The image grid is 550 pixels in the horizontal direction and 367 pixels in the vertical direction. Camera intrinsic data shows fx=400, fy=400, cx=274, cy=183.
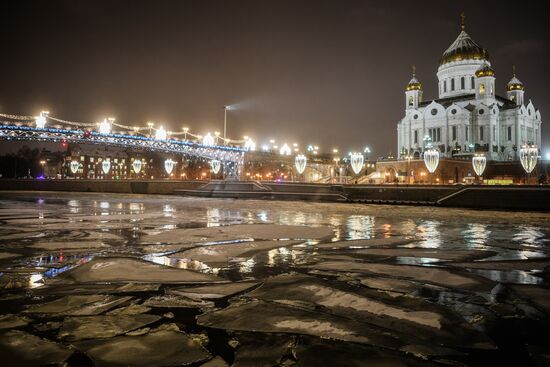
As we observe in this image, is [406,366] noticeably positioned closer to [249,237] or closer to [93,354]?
[93,354]

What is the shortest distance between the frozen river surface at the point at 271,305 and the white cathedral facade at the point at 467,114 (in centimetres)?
6341

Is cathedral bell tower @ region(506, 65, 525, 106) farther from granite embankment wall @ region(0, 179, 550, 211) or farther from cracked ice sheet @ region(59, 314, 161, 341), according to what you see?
cracked ice sheet @ region(59, 314, 161, 341)

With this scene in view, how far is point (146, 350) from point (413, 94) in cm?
8449

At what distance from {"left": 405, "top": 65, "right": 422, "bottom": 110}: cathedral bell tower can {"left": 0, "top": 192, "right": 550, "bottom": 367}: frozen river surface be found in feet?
255

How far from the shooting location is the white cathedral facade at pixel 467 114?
69625 millimetres

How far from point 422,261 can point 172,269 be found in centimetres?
379

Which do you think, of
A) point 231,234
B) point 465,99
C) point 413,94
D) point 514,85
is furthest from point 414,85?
point 231,234

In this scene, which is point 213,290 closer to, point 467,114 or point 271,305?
point 271,305

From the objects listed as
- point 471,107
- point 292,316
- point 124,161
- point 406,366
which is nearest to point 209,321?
point 292,316

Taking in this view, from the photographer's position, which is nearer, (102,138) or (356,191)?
(356,191)

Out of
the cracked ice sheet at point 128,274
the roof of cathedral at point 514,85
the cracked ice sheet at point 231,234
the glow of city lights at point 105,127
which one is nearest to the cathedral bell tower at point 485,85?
the roof of cathedral at point 514,85

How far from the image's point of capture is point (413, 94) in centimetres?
8000

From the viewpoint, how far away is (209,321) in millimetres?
3439

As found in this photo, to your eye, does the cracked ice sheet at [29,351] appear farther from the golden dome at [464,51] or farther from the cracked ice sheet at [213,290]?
the golden dome at [464,51]
